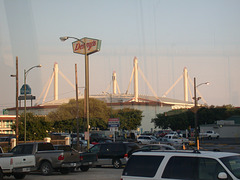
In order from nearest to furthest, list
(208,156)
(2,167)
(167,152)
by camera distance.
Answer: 1. (208,156)
2. (167,152)
3. (2,167)

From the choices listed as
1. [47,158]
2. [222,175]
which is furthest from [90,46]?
[222,175]

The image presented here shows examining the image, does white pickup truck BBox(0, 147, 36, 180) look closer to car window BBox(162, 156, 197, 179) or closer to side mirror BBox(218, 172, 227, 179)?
car window BBox(162, 156, 197, 179)

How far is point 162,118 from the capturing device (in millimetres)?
Result: 106250

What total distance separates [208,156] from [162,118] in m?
98.2

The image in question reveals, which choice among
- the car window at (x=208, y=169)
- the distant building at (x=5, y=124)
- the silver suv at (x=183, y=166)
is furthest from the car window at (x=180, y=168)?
the distant building at (x=5, y=124)

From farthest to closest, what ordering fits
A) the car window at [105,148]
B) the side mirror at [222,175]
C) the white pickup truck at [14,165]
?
1. the car window at [105,148]
2. the white pickup truck at [14,165]
3. the side mirror at [222,175]

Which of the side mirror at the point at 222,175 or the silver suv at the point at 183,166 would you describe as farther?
the silver suv at the point at 183,166

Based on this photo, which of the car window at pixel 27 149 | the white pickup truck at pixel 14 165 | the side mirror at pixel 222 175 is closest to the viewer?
the side mirror at pixel 222 175

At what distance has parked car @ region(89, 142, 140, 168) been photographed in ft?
79.0

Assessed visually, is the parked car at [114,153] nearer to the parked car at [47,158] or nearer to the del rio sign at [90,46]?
the parked car at [47,158]

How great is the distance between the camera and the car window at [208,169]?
8.42 m

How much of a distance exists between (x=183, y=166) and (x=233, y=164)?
3.58 ft

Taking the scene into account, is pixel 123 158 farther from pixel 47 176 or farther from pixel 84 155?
pixel 47 176

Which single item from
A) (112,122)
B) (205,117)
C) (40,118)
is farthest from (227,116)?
(112,122)
